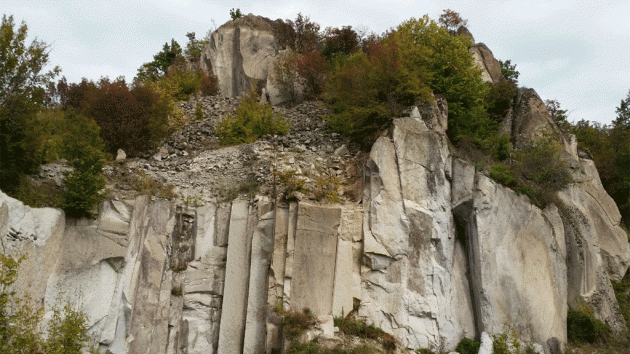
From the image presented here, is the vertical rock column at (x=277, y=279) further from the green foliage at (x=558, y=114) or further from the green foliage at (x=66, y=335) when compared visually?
the green foliage at (x=558, y=114)

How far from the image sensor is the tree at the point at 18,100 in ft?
50.5

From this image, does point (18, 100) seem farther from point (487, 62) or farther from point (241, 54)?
point (487, 62)

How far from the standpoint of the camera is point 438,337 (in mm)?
17109

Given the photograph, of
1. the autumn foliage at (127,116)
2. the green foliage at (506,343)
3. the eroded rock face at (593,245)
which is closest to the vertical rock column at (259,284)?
the green foliage at (506,343)

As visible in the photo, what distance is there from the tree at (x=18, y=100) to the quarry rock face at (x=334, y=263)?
1902 mm

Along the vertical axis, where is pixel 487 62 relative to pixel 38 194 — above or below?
above

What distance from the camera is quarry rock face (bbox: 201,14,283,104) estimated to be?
103 feet

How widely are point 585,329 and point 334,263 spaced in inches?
366

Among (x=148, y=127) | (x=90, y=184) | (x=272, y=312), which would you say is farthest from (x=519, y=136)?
(x=90, y=184)

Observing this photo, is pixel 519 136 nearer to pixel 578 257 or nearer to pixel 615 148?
pixel 578 257

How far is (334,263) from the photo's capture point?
16.5 m

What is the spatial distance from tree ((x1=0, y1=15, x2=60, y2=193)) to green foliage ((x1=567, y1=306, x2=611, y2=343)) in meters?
18.1

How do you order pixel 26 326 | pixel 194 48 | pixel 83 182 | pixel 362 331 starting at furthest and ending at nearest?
1. pixel 194 48
2. pixel 362 331
3. pixel 83 182
4. pixel 26 326

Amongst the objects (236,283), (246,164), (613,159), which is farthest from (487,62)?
(236,283)
